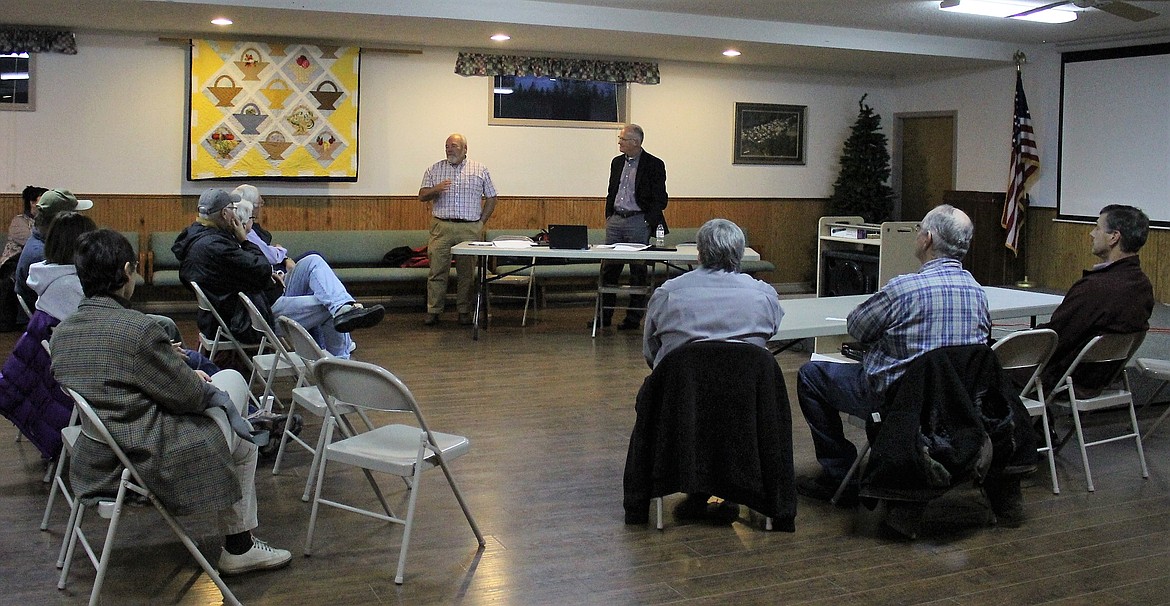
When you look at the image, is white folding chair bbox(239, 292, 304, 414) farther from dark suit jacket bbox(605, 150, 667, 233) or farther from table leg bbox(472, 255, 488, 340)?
dark suit jacket bbox(605, 150, 667, 233)

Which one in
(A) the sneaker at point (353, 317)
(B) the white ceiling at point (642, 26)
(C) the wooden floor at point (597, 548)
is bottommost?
(C) the wooden floor at point (597, 548)

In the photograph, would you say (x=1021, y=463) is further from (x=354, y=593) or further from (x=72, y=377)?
(x=72, y=377)

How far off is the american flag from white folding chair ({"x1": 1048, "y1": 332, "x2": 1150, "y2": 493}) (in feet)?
19.4

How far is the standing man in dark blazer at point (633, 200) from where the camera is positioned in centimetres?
870

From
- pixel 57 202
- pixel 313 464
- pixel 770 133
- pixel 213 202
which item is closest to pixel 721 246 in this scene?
pixel 313 464

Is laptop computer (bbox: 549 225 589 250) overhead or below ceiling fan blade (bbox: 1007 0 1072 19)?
below

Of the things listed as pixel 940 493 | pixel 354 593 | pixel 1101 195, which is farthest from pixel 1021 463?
pixel 1101 195

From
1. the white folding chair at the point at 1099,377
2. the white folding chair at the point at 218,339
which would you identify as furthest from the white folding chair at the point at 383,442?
the white folding chair at the point at 1099,377

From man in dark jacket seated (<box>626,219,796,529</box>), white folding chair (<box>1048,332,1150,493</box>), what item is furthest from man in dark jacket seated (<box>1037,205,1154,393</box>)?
man in dark jacket seated (<box>626,219,796,529</box>)

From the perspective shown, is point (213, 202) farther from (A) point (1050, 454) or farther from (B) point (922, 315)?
(A) point (1050, 454)

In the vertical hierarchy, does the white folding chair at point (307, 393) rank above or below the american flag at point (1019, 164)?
below

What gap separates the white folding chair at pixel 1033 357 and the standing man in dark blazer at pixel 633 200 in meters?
4.35

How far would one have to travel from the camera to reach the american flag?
33.9 feet

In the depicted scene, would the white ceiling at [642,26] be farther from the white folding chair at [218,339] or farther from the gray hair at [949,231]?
the gray hair at [949,231]
